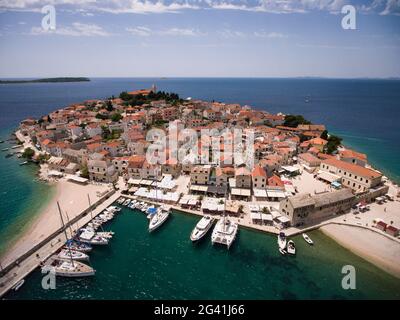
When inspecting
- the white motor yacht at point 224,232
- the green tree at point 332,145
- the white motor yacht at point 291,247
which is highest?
the green tree at point 332,145

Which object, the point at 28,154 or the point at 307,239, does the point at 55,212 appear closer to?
the point at 28,154

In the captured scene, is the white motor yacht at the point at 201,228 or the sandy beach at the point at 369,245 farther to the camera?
the white motor yacht at the point at 201,228

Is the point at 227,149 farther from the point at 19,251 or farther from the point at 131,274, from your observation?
the point at 19,251

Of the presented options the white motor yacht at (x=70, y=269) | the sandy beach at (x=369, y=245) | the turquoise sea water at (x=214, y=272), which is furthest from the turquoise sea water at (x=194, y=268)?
the sandy beach at (x=369, y=245)

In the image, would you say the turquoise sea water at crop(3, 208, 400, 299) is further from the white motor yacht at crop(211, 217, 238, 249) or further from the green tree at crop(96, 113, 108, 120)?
the green tree at crop(96, 113, 108, 120)

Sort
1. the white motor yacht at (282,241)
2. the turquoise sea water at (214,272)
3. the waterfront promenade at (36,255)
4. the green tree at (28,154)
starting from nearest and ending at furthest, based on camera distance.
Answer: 1. the turquoise sea water at (214,272)
2. the waterfront promenade at (36,255)
3. the white motor yacht at (282,241)
4. the green tree at (28,154)

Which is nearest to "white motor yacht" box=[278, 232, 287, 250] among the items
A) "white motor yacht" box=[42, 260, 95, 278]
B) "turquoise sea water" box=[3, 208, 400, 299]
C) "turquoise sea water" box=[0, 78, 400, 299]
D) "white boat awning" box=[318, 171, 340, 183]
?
"turquoise sea water" box=[3, 208, 400, 299]

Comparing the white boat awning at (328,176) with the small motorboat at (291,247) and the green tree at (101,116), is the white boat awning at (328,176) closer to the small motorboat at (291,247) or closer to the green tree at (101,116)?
the small motorboat at (291,247)
